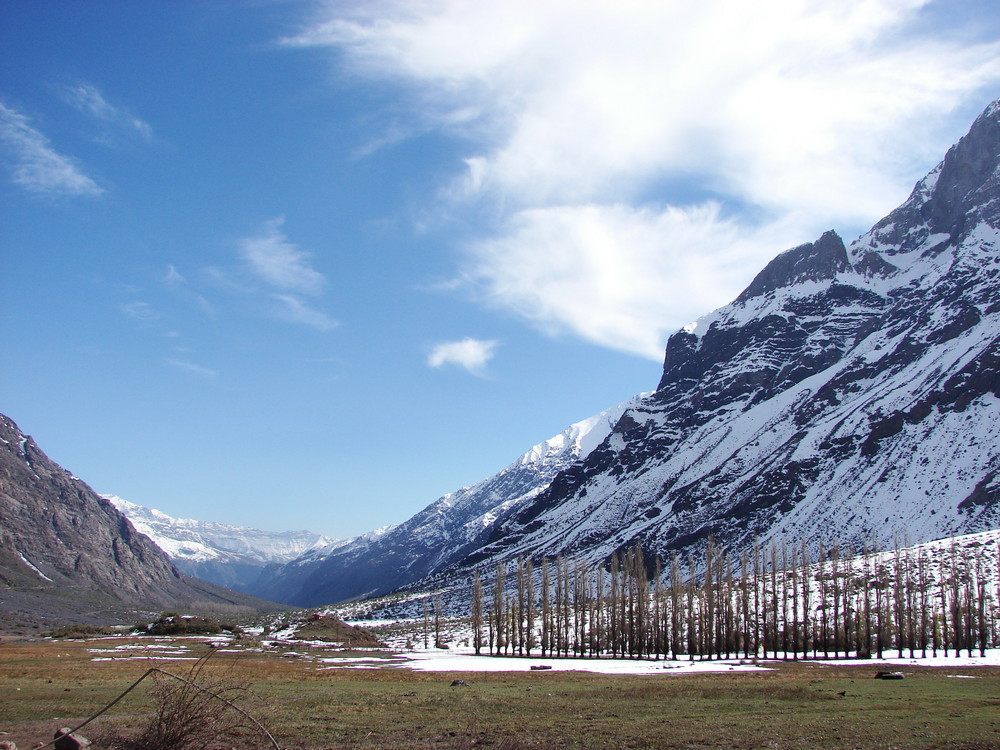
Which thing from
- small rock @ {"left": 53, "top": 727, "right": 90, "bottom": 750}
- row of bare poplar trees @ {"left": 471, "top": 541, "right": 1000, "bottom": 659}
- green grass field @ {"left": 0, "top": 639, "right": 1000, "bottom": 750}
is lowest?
row of bare poplar trees @ {"left": 471, "top": 541, "right": 1000, "bottom": 659}

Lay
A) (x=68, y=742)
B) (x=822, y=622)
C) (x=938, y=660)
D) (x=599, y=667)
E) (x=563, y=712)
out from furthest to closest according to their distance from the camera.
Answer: (x=822, y=622) → (x=938, y=660) → (x=599, y=667) → (x=563, y=712) → (x=68, y=742)

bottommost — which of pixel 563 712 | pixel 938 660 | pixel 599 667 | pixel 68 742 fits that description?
pixel 599 667

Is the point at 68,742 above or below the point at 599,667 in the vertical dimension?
above

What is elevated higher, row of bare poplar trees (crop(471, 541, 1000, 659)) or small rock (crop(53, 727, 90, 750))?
small rock (crop(53, 727, 90, 750))

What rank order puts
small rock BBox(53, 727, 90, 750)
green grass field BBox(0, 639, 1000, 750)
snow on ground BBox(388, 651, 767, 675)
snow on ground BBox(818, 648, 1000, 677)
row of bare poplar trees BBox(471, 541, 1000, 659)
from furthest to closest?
1. row of bare poplar trees BBox(471, 541, 1000, 659)
2. snow on ground BBox(818, 648, 1000, 677)
3. snow on ground BBox(388, 651, 767, 675)
4. green grass field BBox(0, 639, 1000, 750)
5. small rock BBox(53, 727, 90, 750)

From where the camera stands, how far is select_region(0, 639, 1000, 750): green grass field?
22.1 metres

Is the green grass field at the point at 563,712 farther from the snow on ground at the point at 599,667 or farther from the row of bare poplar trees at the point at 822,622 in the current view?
the row of bare poplar trees at the point at 822,622

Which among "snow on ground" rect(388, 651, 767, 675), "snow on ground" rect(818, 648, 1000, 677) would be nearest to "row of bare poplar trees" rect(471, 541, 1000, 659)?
"snow on ground" rect(818, 648, 1000, 677)

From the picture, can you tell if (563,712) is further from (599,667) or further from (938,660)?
(938,660)

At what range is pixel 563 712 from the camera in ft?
94.1

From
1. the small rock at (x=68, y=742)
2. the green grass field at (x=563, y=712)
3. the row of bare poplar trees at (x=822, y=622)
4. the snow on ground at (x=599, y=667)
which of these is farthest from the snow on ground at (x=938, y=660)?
the small rock at (x=68, y=742)

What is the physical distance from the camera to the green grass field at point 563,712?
22109 mm

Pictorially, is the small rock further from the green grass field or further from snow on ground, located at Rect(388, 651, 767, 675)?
snow on ground, located at Rect(388, 651, 767, 675)

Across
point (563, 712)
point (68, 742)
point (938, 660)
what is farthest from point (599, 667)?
point (68, 742)
